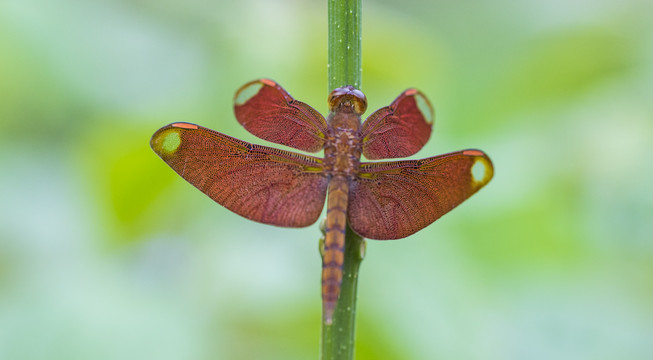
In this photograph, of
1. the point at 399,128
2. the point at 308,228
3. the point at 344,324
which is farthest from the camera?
the point at 308,228

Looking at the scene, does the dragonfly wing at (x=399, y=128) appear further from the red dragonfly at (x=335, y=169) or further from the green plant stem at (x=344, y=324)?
the green plant stem at (x=344, y=324)

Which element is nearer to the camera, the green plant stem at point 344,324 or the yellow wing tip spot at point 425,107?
the green plant stem at point 344,324

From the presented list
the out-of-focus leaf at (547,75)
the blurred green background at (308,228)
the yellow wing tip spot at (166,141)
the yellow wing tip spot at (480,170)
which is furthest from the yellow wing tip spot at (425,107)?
the out-of-focus leaf at (547,75)

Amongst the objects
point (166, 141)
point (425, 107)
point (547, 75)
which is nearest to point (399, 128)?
point (425, 107)

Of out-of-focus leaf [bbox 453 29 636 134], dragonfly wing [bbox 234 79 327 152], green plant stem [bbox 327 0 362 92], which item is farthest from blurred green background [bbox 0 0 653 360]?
green plant stem [bbox 327 0 362 92]

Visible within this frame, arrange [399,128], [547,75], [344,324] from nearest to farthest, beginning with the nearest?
[344,324] < [399,128] < [547,75]

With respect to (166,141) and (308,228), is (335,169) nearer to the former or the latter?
(166,141)

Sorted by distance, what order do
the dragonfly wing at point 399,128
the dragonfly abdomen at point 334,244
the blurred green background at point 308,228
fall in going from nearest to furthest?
the dragonfly abdomen at point 334,244 → the dragonfly wing at point 399,128 → the blurred green background at point 308,228

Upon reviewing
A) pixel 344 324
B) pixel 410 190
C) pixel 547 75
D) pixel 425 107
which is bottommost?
pixel 344 324

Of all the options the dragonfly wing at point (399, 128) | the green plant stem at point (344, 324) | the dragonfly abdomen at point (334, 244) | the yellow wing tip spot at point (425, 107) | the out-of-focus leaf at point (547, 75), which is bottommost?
the green plant stem at point (344, 324)
